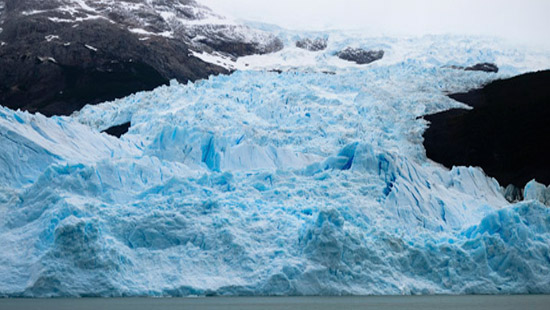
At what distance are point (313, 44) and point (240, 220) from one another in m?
38.4

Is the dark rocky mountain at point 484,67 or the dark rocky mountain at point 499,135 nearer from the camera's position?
the dark rocky mountain at point 499,135

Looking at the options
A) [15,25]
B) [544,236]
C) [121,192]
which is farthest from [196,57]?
[544,236]

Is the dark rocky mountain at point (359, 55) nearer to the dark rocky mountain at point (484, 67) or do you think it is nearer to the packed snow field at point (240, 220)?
the dark rocky mountain at point (484, 67)

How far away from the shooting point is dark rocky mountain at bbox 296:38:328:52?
174 feet

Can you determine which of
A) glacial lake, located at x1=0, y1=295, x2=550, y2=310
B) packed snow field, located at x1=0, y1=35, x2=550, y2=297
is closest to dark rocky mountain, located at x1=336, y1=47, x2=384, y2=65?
packed snow field, located at x1=0, y1=35, x2=550, y2=297

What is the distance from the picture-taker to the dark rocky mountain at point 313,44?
53.2 metres

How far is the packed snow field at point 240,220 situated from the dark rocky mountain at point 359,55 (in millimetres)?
24421

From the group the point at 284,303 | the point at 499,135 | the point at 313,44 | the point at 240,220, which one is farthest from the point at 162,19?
the point at 284,303

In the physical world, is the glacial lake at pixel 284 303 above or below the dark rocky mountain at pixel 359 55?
above

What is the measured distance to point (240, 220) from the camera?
54.4ft

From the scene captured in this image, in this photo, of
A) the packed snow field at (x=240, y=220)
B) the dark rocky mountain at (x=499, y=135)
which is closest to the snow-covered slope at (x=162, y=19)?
the dark rocky mountain at (x=499, y=135)

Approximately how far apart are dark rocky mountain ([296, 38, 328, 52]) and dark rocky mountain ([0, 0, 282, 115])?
196cm

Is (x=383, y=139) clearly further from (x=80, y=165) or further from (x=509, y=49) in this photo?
(x=509, y=49)

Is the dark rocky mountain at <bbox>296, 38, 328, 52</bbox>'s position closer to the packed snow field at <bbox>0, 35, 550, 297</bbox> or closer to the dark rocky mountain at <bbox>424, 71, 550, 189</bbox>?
the dark rocky mountain at <bbox>424, 71, 550, 189</bbox>
